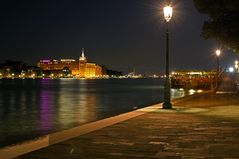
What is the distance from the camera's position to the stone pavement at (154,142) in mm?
10492

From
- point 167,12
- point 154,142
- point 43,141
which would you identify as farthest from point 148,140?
point 167,12

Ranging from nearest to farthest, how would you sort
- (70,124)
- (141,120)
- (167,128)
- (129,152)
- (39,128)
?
(129,152), (167,128), (141,120), (39,128), (70,124)

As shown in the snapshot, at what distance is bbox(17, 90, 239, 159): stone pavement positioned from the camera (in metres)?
10.5

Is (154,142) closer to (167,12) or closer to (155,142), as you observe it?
Result: (155,142)

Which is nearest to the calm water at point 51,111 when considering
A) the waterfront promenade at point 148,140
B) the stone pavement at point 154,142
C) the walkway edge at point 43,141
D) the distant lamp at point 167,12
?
the walkway edge at point 43,141

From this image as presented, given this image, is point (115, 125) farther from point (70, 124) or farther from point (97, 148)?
point (70, 124)

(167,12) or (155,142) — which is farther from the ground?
(167,12)

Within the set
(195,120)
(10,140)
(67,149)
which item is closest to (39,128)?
(10,140)

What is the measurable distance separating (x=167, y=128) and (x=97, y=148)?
14.9 ft

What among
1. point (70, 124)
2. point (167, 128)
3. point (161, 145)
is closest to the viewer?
point (161, 145)

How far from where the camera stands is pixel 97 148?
1138cm

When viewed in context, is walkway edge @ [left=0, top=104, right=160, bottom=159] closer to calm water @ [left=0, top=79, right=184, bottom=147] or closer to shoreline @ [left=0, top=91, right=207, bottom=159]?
shoreline @ [left=0, top=91, right=207, bottom=159]

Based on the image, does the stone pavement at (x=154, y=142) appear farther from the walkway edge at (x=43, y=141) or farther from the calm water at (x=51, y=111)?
the calm water at (x=51, y=111)

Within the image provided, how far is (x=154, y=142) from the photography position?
487 inches
